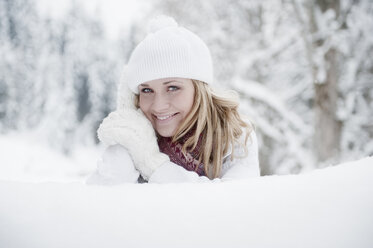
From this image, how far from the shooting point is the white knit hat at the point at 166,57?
1.17 metres

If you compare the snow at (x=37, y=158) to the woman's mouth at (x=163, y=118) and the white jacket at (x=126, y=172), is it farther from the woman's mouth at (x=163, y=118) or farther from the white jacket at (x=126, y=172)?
the white jacket at (x=126, y=172)

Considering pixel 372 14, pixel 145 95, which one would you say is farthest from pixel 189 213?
pixel 372 14

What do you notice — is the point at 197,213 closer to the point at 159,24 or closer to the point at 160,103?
the point at 160,103

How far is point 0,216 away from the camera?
1.10 ft

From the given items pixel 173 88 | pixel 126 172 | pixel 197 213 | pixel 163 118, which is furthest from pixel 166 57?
pixel 197 213

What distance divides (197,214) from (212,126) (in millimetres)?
972

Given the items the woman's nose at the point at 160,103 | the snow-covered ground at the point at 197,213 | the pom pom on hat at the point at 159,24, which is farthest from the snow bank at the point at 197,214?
the pom pom on hat at the point at 159,24

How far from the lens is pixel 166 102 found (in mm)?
1178

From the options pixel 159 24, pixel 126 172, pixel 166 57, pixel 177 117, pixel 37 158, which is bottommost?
pixel 37 158

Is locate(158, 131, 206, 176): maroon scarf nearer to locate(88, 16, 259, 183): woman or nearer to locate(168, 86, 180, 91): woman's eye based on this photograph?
locate(88, 16, 259, 183): woman

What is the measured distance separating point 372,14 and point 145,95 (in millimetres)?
4115

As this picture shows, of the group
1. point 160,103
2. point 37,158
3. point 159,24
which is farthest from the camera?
point 37,158

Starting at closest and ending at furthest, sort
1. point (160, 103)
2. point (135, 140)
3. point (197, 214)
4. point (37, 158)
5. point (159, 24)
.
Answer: point (197, 214), point (135, 140), point (160, 103), point (159, 24), point (37, 158)

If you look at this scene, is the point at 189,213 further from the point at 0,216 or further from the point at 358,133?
the point at 358,133
